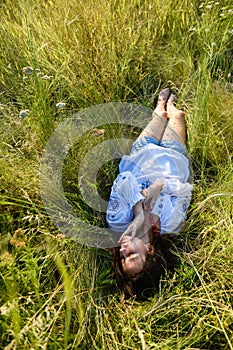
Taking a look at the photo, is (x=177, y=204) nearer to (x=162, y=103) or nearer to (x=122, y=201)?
(x=122, y=201)

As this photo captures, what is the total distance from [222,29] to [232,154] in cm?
96

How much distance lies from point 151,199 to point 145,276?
0.45 metres

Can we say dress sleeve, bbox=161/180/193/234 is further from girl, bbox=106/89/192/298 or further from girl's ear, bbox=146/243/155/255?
girl's ear, bbox=146/243/155/255

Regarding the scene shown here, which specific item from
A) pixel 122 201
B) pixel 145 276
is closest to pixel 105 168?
pixel 122 201

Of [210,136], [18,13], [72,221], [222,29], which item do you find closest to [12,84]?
[18,13]

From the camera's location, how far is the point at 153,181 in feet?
→ 7.33

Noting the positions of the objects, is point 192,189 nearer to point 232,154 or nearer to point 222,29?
point 232,154

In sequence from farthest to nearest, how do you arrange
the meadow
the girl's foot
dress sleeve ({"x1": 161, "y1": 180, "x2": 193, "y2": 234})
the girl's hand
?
the girl's foot
the girl's hand
dress sleeve ({"x1": 161, "y1": 180, "x2": 193, "y2": 234})
the meadow

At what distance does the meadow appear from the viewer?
1558 mm

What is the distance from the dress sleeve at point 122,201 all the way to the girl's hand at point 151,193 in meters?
0.05

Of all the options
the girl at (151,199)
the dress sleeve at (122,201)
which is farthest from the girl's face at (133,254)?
the dress sleeve at (122,201)

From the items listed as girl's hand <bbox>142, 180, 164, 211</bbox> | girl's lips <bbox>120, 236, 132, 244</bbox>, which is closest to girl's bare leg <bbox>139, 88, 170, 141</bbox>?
girl's hand <bbox>142, 180, 164, 211</bbox>

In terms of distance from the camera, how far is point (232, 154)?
87.4 inches

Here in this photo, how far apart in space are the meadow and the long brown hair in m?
0.05
